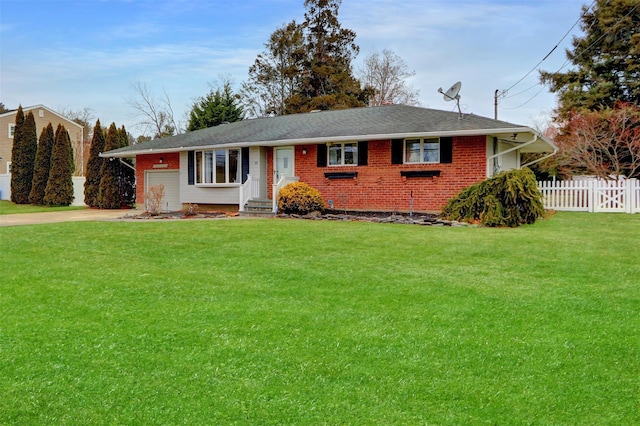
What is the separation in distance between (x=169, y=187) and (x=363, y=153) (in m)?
9.42

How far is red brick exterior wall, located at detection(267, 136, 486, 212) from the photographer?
47.7ft

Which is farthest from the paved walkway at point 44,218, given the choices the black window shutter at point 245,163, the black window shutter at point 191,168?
the black window shutter at point 245,163

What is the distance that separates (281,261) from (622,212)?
43.2 feet

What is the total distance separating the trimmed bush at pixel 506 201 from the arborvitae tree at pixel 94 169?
17.8 meters

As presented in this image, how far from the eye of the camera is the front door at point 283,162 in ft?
58.1

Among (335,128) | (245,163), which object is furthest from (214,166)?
(335,128)

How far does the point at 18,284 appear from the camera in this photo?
217 inches

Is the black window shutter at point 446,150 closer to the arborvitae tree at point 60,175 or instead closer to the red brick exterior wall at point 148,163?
the red brick exterior wall at point 148,163

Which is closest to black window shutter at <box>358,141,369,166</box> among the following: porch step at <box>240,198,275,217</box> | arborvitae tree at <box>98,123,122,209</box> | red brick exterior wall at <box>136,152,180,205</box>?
porch step at <box>240,198,275,217</box>

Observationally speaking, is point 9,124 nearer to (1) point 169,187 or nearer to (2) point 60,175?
(2) point 60,175

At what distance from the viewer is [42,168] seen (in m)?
24.6

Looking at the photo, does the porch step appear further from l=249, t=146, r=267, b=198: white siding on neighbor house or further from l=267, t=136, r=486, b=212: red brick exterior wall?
l=267, t=136, r=486, b=212: red brick exterior wall

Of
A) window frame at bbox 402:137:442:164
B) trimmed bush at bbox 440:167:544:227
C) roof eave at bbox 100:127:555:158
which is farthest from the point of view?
window frame at bbox 402:137:442:164

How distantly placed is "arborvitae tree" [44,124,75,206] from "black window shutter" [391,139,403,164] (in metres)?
17.0
